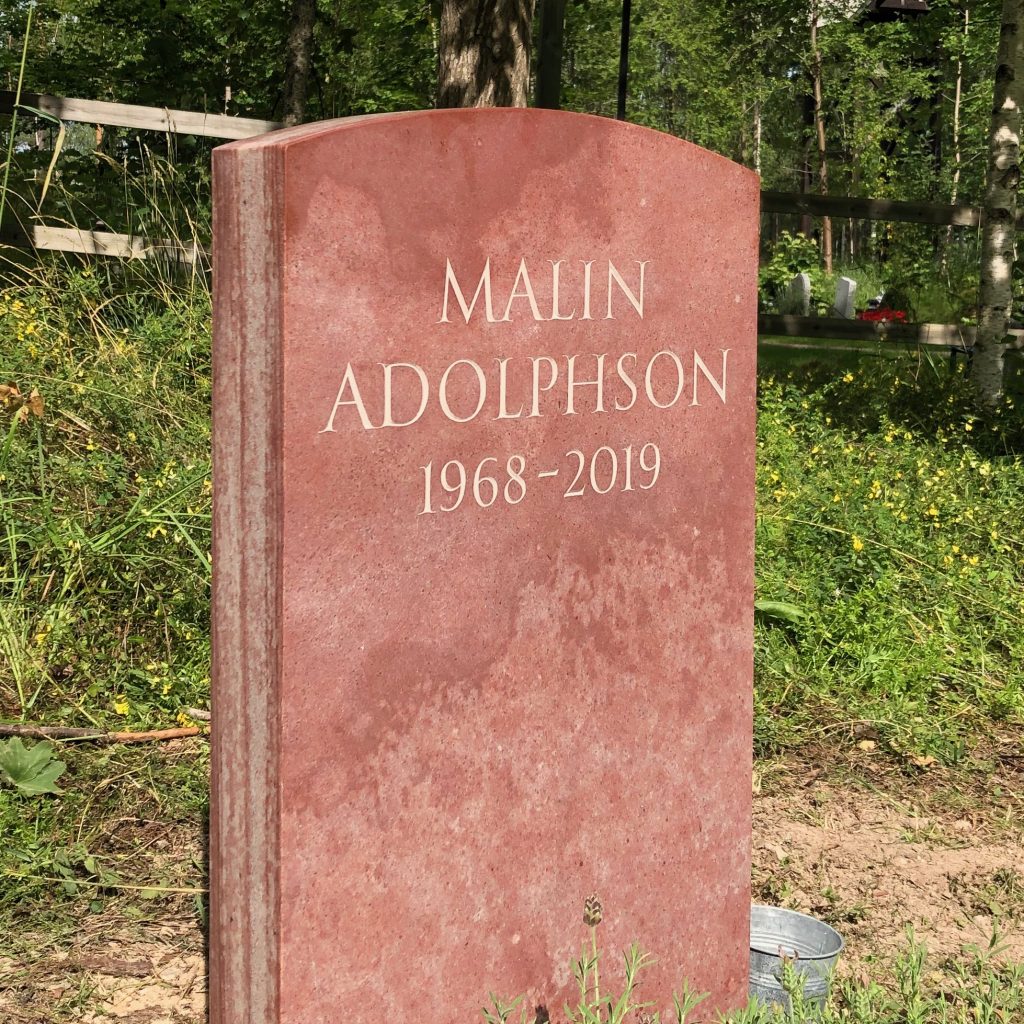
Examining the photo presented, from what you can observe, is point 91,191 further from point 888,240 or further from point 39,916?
point 888,240

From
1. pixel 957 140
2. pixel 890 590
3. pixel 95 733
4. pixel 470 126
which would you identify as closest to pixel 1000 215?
pixel 890 590

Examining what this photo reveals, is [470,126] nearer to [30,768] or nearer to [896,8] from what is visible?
[30,768]

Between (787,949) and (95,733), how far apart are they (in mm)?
1750

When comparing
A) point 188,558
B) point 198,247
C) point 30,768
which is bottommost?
point 30,768

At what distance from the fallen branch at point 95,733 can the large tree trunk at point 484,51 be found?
3.14 m

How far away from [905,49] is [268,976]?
23.4 metres

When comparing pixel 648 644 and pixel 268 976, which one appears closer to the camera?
pixel 268 976

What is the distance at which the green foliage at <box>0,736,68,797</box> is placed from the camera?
3.09 m

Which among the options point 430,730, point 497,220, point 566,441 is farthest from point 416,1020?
point 497,220

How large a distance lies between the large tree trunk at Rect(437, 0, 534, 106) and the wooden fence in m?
1.28

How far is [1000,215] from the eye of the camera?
7.99m

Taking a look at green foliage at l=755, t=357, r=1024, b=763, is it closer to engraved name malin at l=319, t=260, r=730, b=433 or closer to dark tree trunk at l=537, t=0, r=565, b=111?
engraved name malin at l=319, t=260, r=730, b=433

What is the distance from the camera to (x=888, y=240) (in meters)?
15.8

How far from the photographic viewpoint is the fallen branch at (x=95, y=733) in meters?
3.31
